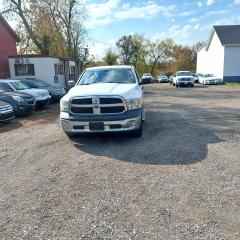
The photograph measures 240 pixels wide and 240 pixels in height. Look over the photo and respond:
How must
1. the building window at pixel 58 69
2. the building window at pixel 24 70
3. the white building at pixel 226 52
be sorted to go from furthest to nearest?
the white building at pixel 226 52, the building window at pixel 58 69, the building window at pixel 24 70

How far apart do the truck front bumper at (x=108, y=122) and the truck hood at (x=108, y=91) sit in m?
0.48

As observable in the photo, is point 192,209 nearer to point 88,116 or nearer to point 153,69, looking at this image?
point 88,116

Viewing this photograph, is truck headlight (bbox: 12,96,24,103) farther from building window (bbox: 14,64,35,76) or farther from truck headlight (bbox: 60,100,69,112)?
building window (bbox: 14,64,35,76)

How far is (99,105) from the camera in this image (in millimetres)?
6977

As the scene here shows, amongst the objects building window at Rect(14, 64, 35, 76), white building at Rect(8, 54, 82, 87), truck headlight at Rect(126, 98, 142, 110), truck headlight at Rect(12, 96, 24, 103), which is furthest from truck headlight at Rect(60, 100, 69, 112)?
building window at Rect(14, 64, 35, 76)

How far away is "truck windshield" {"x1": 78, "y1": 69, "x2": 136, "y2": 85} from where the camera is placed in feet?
28.0

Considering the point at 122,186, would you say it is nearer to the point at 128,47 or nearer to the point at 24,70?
the point at 24,70

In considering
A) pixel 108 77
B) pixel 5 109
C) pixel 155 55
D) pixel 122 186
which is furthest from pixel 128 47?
pixel 122 186

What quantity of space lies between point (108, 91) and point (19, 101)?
6875 mm

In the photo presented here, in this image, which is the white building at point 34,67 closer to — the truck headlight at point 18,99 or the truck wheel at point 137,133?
the truck headlight at point 18,99

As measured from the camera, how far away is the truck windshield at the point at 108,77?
8539 mm

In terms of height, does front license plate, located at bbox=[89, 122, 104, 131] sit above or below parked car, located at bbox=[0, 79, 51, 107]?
below

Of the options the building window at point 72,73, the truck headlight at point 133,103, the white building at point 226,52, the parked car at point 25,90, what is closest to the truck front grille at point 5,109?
the parked car at point 25,90

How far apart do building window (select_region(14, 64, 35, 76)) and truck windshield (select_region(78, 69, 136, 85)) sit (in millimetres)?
16555
